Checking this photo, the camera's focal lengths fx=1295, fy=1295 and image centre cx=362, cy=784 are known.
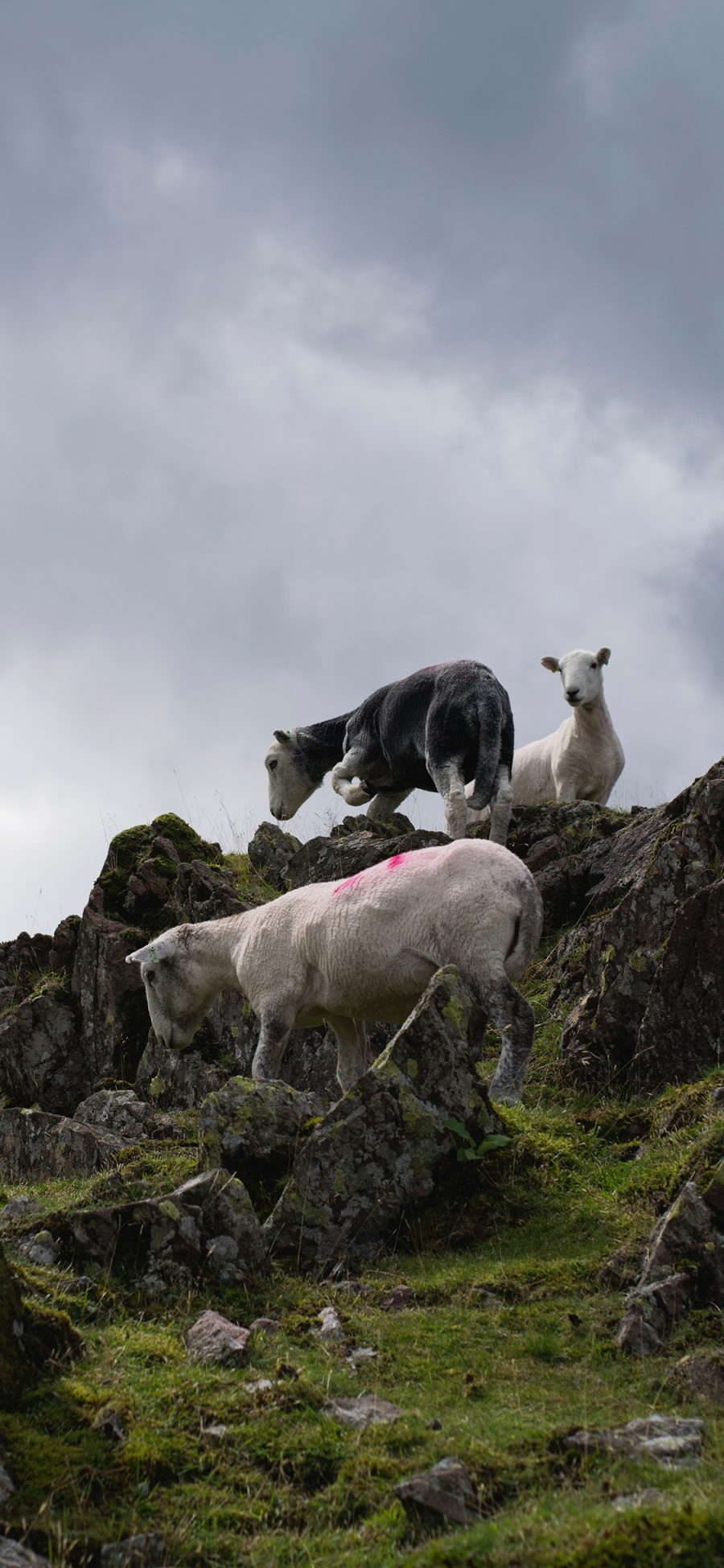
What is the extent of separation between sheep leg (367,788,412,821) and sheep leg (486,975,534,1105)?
10002 millimetres

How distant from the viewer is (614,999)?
1262cm

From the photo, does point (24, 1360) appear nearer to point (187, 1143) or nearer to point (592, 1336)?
point (592, 1336)

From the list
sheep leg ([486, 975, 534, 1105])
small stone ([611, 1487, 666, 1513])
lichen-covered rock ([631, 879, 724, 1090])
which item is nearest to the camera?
small stone ([611, 1487, 666, 1513])

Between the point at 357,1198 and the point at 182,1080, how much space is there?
644 centimetres

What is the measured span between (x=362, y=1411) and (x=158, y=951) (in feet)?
28.0

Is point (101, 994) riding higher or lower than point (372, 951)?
higher

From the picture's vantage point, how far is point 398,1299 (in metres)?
8.11

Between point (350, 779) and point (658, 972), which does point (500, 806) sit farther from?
point (658, 972)

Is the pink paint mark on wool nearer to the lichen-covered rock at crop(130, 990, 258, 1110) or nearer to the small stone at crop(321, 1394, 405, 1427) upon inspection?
the lichen-covered rock at crop(130, 990, 258, 1110)

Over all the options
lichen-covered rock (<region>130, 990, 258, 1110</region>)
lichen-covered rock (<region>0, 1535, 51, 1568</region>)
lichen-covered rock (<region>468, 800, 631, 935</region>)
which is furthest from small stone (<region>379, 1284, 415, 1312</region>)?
lichen-covered rock (<region>468, 800, 631, 935</region>)

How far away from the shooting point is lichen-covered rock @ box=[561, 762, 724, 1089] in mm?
11781

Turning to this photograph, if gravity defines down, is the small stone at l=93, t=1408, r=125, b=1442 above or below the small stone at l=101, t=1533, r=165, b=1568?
above

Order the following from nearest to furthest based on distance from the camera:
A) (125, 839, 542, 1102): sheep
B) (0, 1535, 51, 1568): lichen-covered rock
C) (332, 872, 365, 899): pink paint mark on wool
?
(0, 1535, 51, 1568): lichen-covered rock
(125, 839, 542, 1102): sheep
(332, 872, 365, 899): pink paint mark on wool

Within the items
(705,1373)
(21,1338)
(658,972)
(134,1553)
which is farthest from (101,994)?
(134,1553)
